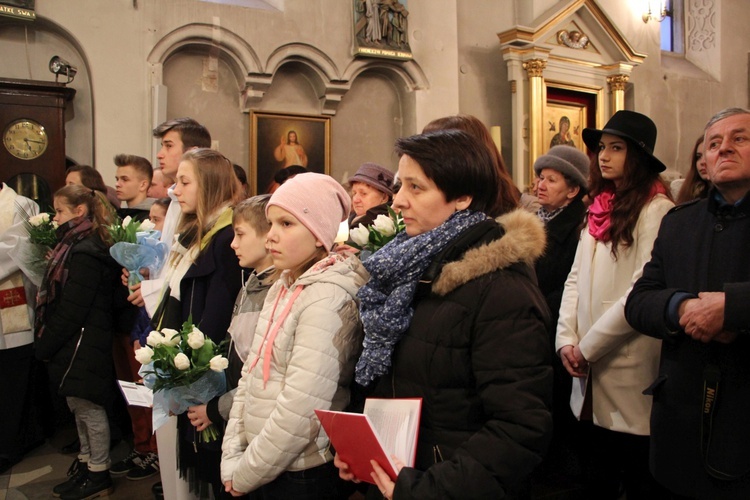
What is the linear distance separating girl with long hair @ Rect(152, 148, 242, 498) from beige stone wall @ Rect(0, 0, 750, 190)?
4.16m

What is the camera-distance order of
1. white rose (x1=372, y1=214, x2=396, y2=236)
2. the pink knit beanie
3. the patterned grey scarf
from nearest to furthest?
1. the patterned grey scarf
2. the pink knit beanie
3. white rose (x1=372, y1=214, x2=396, y2=236)

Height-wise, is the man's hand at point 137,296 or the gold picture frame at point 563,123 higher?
the gold picture frame at point 563,123

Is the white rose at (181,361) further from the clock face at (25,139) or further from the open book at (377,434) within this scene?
the clock face at (25,139)

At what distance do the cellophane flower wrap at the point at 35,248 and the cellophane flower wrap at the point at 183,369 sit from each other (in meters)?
2.23

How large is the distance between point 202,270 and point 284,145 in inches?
209

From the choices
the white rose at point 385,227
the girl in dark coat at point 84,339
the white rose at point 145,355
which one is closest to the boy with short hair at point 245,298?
the white rose at point 145,355

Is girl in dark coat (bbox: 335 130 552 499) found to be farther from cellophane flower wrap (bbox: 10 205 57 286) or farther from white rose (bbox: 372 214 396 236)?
cellophane flower wrap (bbox: 10 205 57 286)

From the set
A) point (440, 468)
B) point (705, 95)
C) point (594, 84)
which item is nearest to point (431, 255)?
point (440, 468)

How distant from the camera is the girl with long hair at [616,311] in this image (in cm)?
251

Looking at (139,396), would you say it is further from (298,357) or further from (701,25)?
(701,25)

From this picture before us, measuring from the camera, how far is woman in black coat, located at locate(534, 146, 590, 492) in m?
3.27

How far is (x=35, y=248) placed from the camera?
429 cm

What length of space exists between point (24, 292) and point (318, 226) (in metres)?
3.23

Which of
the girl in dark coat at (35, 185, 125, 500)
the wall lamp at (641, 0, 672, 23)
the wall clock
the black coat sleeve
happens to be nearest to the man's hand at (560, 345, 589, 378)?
the black coat sleeve
